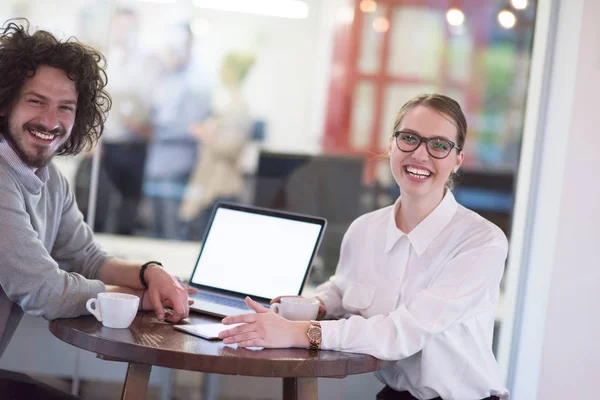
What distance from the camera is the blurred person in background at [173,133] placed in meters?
4.04

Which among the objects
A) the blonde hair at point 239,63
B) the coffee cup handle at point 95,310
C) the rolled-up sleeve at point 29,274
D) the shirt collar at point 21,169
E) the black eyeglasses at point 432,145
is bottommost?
the coffee cup handle at point 95,310

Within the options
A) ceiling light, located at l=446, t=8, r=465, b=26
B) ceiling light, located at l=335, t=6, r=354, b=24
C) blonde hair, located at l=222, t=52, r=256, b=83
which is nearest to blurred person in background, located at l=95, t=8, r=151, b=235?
blonde hair, located at l=222, t=52, r=256, b=83

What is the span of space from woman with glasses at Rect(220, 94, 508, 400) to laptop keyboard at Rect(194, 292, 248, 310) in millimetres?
224

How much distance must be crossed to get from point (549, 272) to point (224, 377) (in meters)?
1.39

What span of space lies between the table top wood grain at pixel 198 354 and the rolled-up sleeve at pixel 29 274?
45mm

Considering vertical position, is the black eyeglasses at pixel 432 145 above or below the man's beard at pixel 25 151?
above

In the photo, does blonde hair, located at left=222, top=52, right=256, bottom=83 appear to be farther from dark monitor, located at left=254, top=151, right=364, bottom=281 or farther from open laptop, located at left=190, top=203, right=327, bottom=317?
open laptop, located at left=190, top=203, right=327, bottom=317

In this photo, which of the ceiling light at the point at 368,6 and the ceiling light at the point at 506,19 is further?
the ceiling light at the point at 368,6

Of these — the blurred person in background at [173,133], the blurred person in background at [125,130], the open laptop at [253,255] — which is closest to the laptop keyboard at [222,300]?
the open laptop at [253,255]

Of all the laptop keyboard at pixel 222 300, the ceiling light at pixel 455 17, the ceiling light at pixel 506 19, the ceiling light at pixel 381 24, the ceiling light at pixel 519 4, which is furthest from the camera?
the ceiling light at pixel 381 24

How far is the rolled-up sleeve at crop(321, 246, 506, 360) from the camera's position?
5.81 feet

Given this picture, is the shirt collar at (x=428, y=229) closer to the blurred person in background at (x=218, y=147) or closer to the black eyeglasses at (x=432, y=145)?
the black eyeglasses at (x=432, y=145)

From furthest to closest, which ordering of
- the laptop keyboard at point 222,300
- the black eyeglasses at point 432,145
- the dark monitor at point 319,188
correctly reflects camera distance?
the dark monitor at point 319,188 < the laptop keyboard at point 222,300 < the black eyeglasses at point 432,145

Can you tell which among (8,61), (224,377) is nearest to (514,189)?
(224,377)
